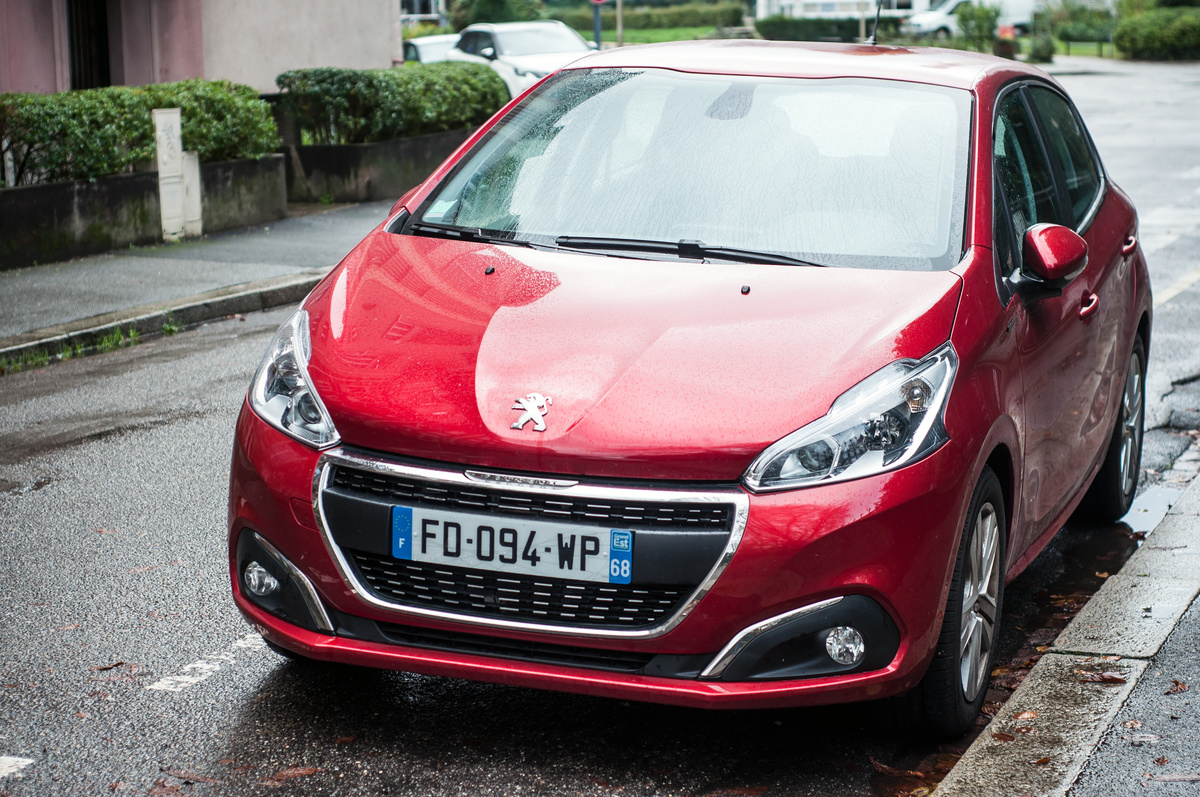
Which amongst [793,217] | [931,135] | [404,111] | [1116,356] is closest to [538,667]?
[793,217]

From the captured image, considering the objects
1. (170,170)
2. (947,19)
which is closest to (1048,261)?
(170,170)

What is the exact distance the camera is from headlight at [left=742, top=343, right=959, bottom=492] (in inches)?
118

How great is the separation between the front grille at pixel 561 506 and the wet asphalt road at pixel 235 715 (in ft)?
2.17

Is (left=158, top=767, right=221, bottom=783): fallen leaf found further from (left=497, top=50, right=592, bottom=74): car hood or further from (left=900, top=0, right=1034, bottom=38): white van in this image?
(left=900, top=0, right=1034, bottom=38): white van

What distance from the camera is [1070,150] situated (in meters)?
4.94

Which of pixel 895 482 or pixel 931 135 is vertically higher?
pixel 931 135

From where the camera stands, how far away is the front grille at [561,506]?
297 cm

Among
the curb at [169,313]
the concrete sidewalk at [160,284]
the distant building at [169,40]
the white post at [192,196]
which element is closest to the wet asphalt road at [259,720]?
the curb at [169,313]

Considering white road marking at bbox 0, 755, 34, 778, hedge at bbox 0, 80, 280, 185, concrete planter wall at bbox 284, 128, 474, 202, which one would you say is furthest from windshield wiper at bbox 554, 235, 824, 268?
concrete planter wall at bbox 284, 128, 474, 202

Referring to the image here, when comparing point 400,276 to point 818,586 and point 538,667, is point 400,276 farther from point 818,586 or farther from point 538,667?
point 818,586

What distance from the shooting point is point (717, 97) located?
4309mm

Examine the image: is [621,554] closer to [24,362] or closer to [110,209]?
[24,362]

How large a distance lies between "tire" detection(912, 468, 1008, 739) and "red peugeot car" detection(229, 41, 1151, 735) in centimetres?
1

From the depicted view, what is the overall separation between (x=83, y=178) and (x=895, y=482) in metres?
9.48
